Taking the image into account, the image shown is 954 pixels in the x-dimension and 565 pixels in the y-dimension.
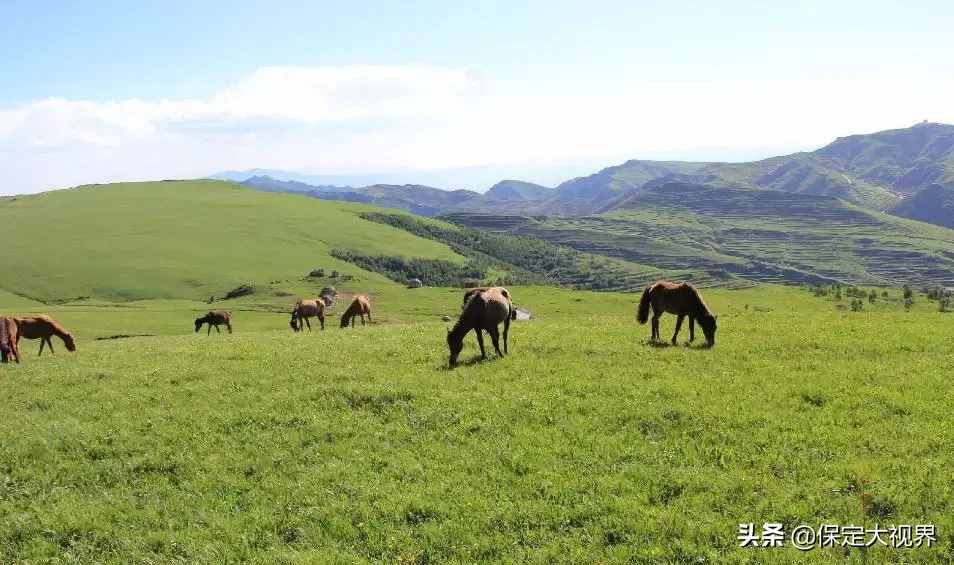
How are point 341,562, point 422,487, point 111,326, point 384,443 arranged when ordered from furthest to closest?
point 111,326 → point 384,443 → point 422,487 → point 341,562

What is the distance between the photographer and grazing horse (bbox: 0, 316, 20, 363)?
30.6 m

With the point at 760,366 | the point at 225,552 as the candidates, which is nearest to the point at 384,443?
the point at 225,552

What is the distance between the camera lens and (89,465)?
17.4 metres

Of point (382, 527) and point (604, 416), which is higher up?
point (604, 416)

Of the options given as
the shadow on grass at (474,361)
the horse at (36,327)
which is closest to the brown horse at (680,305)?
the shadow on grass at (474,361)

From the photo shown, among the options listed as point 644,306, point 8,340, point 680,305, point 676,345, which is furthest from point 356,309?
point 676,345

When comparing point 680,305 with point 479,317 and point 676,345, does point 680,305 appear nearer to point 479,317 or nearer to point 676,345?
point 676,345

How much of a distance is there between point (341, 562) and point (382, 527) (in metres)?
1.21

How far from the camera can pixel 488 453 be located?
626 inches

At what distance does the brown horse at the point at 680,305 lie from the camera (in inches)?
1011

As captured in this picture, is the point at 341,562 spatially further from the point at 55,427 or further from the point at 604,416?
the point at 55,427

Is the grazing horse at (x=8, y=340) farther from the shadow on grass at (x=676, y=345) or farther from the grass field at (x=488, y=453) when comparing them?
the shadow on grass at (x=676, y=345)

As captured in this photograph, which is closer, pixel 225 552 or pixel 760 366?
pixel 225 552

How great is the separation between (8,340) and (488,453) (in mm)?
28690
